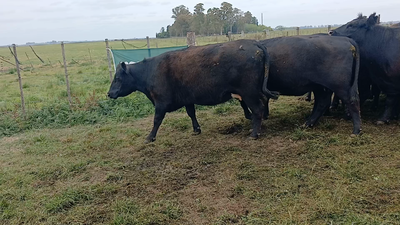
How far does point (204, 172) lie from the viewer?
4613 millimetres

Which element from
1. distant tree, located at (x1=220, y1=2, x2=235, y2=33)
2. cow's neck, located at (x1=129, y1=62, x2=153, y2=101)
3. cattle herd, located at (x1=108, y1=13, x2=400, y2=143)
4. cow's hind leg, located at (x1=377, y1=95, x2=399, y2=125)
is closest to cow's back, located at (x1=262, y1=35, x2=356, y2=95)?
cattle herd, located at (x1=108, y1=13, x2=400, y2=143)

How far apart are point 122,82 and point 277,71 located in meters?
2.98

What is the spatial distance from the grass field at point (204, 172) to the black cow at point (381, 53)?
1.78 feet

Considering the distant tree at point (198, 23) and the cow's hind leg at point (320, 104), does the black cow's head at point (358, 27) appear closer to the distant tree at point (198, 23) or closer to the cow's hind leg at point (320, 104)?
the cow's hind leg at point (320, 104)

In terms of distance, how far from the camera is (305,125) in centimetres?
621

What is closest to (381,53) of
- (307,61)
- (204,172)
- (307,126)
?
(307,61)

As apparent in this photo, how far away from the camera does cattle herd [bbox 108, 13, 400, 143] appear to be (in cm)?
557

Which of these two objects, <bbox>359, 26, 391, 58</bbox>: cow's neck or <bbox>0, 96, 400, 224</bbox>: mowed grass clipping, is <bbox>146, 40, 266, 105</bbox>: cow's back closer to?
<bbox>0, 96, 400, 224</bbox>: mowed grass clipping

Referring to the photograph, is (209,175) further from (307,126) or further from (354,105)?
(354,105)

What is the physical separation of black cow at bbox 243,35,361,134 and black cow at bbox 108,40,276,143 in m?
0.41

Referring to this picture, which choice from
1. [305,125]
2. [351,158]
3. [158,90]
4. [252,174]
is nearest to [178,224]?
[252,174]

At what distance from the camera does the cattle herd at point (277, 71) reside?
557 centimetres

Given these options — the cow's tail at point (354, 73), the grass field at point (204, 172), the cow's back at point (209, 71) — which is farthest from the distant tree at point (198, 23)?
the cow's tail at point (354, 73)

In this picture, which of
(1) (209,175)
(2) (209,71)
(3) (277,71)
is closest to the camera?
(1) (209,175)
